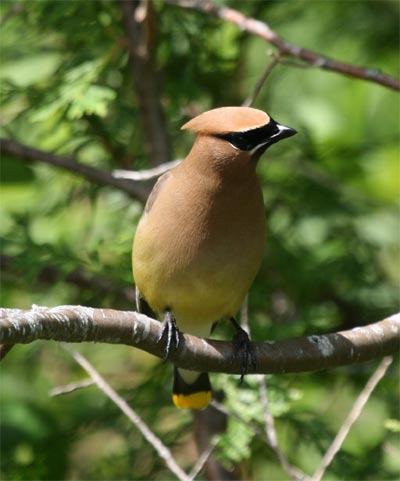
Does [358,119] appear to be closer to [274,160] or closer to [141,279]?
[274,160]

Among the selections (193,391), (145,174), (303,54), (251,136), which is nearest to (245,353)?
(251,136)

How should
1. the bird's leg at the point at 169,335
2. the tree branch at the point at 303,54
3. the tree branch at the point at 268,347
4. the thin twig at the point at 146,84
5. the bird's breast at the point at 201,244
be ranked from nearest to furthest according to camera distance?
the tree branch at the point at 268,347 < the bird's leg at the point at 169,335 < the bird's breast at the point at 201,244 < the tree branch at the point at 303,54 < the thin twig at the point at 146,84

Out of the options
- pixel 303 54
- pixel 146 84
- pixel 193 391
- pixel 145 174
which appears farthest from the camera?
pixel 146 84

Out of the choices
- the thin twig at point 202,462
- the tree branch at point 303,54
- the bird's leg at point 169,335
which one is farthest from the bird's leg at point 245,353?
the tree branch at point 303,54

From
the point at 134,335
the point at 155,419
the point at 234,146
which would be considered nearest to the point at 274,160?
the point at 155,419

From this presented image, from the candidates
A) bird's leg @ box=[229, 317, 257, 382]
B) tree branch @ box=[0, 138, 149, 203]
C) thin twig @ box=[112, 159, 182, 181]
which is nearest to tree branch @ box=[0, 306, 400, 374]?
bird's leg @ box=[229, 317, 257, 382]

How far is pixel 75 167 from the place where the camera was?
5188mm

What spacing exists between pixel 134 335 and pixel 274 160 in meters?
2.62

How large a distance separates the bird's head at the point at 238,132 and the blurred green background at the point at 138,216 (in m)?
1.08

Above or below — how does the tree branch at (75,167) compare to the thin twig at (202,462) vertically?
above

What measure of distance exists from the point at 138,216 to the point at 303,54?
1.39m

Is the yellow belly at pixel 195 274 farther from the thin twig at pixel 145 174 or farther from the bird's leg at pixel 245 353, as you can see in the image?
the thin twig at pixel 145 174

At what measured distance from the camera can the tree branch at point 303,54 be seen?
15.3 feet

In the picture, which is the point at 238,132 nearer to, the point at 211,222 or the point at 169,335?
the point at 211,222
